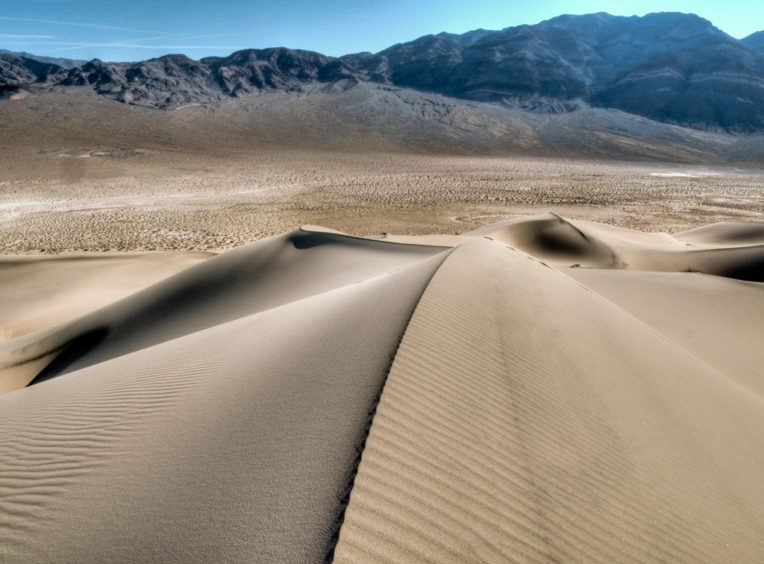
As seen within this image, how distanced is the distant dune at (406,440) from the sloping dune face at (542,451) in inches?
0.6

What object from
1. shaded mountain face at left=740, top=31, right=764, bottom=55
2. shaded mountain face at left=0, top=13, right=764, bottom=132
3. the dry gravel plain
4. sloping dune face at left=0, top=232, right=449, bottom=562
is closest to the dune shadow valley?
sloping dune face at left=0, top=232, right=449, bottom=562

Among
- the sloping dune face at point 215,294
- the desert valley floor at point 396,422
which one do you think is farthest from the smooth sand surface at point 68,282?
the sloping dune face at point 215,294

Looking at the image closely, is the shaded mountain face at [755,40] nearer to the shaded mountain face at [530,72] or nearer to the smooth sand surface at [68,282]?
the shaded mountain face at [530,72]

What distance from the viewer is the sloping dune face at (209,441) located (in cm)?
221

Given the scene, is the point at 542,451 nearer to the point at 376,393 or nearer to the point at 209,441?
the point at 376,393

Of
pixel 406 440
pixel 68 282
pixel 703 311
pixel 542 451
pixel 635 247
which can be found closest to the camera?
pixel 406 440

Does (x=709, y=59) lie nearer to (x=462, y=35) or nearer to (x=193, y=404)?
(x=462, y=35)

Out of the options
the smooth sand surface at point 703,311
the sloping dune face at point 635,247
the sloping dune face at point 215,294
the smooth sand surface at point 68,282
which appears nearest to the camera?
the smooth sand surface at point 703,311

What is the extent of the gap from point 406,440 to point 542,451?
1026 millimetres

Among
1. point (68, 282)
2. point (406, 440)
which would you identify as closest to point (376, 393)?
point (406, 440)

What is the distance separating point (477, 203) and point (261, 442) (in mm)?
27130

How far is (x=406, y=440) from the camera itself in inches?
101

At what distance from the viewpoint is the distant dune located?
7.27 ft

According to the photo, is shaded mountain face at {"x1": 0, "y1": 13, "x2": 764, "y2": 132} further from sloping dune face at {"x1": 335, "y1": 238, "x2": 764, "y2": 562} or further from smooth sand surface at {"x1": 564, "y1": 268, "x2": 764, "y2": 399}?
sloping dune face at {"x1": 335, "y1": 238, "x2": 764, "y2": 562}
